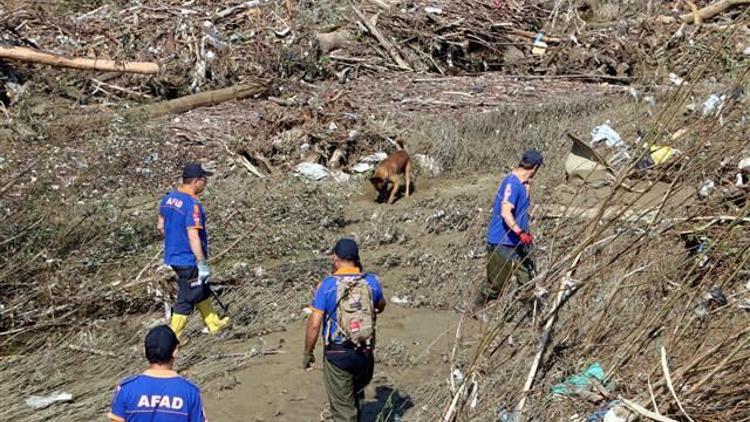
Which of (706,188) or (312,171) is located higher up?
(706,188)

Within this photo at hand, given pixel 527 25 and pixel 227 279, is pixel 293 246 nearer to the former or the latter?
pixel 227 279

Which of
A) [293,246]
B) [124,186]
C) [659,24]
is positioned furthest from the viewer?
[659,24]

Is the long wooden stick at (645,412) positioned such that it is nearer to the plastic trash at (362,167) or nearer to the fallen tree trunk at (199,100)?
the plastic trash at (362,167)

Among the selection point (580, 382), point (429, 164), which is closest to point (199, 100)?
point (429, 164)

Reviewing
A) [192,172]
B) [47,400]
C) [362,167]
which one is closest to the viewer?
[47,400]

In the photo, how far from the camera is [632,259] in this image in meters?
5.59

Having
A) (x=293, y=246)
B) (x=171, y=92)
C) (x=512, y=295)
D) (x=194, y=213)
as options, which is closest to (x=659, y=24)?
(x=171, y=92)

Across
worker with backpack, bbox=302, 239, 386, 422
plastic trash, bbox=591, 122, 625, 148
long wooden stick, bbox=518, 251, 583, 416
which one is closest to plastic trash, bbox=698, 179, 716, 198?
long wooden stick, bbox=518, 251, 583, 416

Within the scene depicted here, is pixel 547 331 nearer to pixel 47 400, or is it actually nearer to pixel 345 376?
pixel 345 376

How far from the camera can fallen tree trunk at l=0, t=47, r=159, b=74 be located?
15344 mm

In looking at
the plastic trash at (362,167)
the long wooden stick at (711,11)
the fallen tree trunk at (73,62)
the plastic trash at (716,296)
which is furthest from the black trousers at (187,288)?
the long wooden stick at (711,11)

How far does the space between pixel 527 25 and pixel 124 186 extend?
1098 centimetres

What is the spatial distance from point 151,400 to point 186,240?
135 inches

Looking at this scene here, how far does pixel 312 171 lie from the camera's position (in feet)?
44.8
